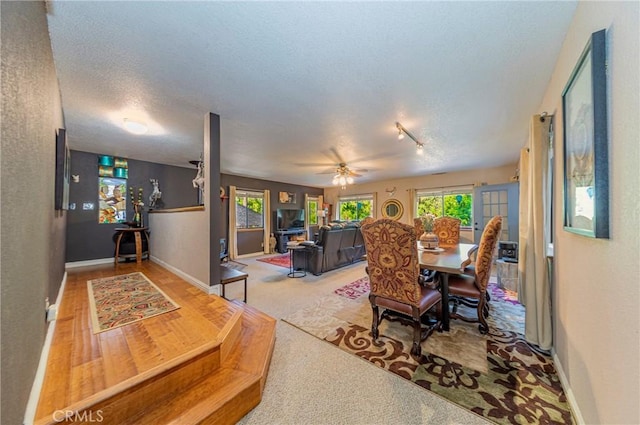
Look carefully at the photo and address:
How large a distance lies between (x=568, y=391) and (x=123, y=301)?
3.90m

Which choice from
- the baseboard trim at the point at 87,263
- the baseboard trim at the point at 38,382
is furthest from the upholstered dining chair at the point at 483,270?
the baseboard trim at the point at 87,263

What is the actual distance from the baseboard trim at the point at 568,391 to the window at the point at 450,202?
4720mm

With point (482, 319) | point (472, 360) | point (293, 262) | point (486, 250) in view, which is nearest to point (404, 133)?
point (486, 250)

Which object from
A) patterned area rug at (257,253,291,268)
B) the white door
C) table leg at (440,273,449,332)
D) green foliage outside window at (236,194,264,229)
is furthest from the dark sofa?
the white door

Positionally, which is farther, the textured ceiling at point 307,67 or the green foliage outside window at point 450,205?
the green foliage outside window at point 450,205

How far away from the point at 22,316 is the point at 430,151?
195 inches

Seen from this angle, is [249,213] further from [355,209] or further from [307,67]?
[307,67]

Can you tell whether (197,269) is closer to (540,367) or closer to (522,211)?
(540,367)

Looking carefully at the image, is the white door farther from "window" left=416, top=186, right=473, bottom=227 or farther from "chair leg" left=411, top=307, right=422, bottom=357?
"chair leg" left=411, top=307, right=422, bottom=357

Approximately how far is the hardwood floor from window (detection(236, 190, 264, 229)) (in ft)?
15.1

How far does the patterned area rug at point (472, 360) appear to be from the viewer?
142 centimetres

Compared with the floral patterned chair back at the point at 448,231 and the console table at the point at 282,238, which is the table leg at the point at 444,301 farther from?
the console table at the point at 282,238

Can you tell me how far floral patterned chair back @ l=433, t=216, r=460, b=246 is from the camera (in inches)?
150

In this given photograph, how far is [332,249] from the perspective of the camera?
15.4 feet
